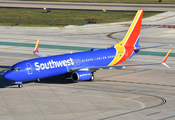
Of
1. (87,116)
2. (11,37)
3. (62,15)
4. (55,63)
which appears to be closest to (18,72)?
(55,63)

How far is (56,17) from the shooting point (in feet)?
447

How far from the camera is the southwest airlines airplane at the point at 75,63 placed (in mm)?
49256

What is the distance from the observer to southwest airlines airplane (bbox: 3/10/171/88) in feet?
162

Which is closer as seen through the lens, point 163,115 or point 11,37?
point 163,115

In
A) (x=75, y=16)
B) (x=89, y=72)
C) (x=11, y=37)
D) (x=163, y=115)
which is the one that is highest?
(x=75, y=16)

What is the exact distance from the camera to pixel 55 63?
51938 millimetres

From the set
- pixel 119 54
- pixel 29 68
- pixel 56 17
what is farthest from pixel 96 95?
pixel 56 17

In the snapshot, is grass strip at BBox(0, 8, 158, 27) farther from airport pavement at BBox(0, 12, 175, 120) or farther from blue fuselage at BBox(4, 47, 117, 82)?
blue fuselage at BBox(4, 47, 117, 82)

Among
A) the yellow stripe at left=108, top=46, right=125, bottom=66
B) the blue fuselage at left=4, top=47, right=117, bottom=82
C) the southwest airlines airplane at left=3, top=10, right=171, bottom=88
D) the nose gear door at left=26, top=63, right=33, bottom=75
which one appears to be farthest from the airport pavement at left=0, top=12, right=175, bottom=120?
the nose gear door at left=26, top=63, right=33, bottom=75

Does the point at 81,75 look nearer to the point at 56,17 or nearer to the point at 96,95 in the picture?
the point at 96,95

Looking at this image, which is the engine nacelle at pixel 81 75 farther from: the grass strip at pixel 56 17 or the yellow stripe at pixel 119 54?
the grass strip at pixel 56 17

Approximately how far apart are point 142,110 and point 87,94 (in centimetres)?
943

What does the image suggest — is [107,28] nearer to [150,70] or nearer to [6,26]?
[6,26]

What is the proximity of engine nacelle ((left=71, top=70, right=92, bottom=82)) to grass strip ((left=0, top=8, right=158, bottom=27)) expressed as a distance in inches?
2721
